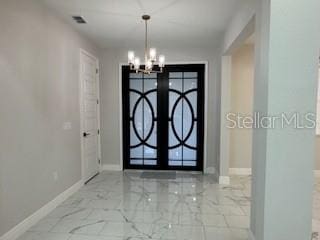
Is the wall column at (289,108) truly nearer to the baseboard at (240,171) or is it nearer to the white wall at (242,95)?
the white wall at (242,95)

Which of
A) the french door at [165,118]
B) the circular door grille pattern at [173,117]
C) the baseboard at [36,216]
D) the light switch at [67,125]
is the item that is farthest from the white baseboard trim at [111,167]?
the light switch at [67,125]

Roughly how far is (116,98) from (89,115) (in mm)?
804

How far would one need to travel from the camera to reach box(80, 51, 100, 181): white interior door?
4266mm

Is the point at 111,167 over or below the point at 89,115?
below

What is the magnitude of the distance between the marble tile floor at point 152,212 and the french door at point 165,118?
81cm

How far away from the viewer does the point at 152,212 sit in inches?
122

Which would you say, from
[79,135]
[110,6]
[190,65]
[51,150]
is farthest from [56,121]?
[190,65]

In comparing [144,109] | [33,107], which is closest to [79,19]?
[33,107]

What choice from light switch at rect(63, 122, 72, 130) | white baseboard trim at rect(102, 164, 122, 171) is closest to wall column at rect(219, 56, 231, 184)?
white baseboard trim at rect(102, 164, 122, 171)

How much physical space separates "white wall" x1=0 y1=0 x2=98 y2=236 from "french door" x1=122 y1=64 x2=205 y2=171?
156 cm

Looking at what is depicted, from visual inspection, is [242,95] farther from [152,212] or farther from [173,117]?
[152,212]

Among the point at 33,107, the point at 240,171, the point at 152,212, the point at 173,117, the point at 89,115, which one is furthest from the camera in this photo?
the point at 173,117

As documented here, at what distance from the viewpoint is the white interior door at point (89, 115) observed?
4.27 meters

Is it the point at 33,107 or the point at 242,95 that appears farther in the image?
the point at 242,95
